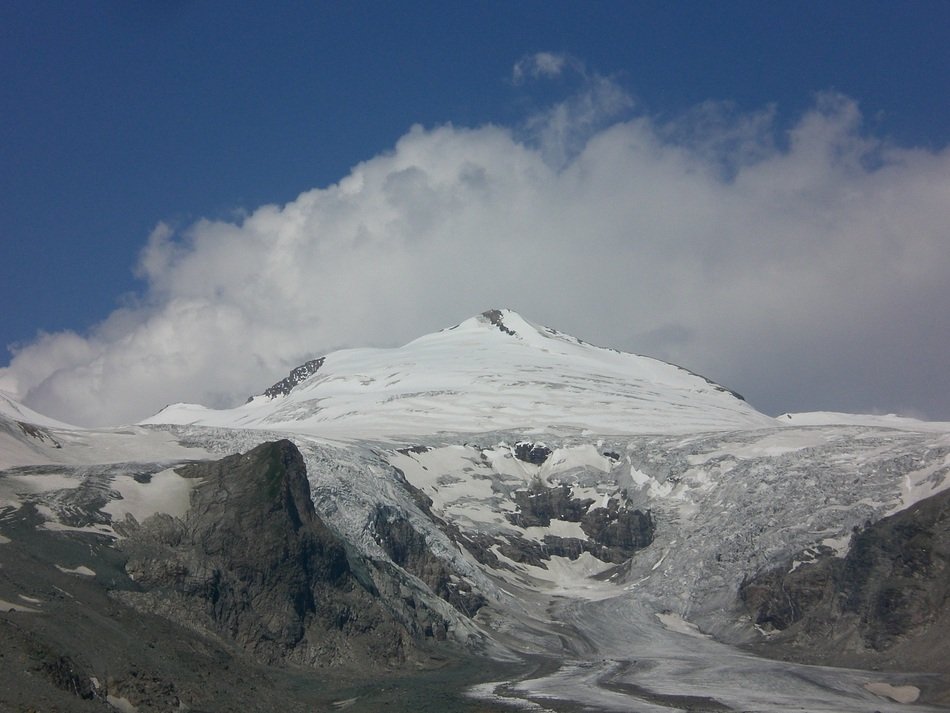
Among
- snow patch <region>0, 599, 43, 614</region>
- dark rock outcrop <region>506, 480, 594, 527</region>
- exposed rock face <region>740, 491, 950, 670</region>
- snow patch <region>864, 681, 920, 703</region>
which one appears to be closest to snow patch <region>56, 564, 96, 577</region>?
snow patch <region>0, 599, 43, 614</region>

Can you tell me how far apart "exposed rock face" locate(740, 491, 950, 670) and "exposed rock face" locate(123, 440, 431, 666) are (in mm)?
50518

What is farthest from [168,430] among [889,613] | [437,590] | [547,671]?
[889,613]

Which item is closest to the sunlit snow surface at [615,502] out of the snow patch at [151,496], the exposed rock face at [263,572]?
the snow patch at [151,496]

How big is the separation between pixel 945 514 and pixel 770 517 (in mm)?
30005

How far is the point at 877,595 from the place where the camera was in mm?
127000

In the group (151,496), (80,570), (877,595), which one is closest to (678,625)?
(877,595)

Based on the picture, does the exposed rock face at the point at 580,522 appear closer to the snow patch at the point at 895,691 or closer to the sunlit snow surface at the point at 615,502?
the sunlit snow surface at the point at 615,502

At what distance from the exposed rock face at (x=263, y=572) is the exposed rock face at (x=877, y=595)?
166 feet

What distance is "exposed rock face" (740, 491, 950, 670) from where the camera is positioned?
120 metres

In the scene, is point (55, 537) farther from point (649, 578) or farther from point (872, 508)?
point (872, 508)

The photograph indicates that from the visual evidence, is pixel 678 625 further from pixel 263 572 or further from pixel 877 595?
pixel 263 572

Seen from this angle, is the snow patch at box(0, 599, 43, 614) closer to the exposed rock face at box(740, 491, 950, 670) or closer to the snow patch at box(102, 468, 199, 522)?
the snow patch at box(102, 468, 199, 522)

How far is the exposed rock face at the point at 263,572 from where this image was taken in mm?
99062

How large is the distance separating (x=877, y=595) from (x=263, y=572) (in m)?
70.7
